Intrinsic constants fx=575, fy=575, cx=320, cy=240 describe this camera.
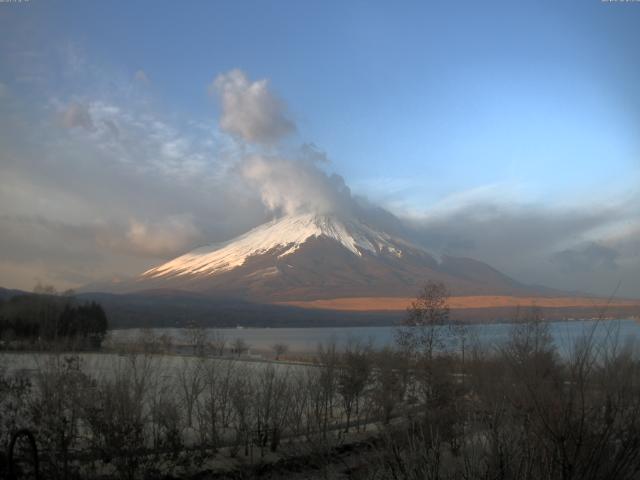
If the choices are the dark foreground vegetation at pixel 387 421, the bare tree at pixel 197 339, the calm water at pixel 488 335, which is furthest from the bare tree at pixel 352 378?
the bare tree at pixel 197 339

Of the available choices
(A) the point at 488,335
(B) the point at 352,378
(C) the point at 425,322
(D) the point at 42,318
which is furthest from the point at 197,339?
(B) the point at 352,378

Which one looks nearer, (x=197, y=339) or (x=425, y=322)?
(x=425, y=322)

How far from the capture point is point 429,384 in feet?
67.6

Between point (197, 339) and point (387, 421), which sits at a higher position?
point (387, 421)

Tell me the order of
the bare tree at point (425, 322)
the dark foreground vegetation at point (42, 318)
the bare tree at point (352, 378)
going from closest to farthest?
the bare tree at point (352, 378), the bare tree at point (425, 322), the dark foreground vegetation at point (42, 318)

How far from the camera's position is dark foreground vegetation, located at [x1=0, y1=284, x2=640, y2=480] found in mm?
5074

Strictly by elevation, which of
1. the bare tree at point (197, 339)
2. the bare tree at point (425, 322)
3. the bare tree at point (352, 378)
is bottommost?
the bare tree at point (197, 339)

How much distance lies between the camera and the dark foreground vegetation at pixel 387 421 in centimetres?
507

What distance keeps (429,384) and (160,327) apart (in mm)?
104526

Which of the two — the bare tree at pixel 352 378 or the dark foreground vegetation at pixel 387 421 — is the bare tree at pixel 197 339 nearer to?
the bare tree at pixel 352 378

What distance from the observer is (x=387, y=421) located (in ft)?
47.4

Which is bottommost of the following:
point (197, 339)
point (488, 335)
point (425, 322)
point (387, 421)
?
point (197, 339)

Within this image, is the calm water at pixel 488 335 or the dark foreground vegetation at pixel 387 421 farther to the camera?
the calm water at pixel 488 335

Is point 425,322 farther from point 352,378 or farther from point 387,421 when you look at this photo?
point 387,421
